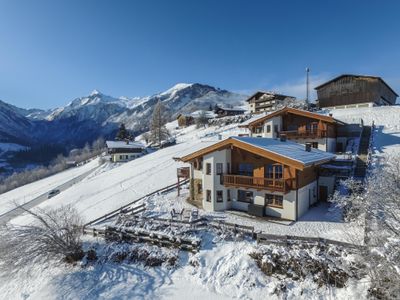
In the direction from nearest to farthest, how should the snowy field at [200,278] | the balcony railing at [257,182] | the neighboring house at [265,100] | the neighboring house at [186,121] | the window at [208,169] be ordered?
the snowy field at [200,278] < the balcony railing at [257,182] < the window at [208,169] < the neighboring house at [265,100] < the neighboring house at [186,121]

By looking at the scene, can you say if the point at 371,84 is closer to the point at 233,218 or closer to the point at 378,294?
the point at 233,218

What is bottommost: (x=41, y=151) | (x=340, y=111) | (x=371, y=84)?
(x=41, y=151)

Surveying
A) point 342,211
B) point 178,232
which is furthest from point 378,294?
point 178,232

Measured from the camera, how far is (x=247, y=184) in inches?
819

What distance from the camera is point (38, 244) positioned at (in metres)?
17.8

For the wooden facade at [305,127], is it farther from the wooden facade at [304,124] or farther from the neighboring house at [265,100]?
the neighboring house at [265,100]

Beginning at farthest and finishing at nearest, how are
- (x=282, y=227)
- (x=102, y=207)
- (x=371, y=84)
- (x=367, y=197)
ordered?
(x=371, y=84) → (x=102, y=207) → (x=282, y=227) → (x=367, y=197)

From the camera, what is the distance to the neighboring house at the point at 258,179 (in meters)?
19.4

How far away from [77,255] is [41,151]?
Result: 16951 centimetres

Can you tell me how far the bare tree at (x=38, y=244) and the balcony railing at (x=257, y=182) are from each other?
13.2m

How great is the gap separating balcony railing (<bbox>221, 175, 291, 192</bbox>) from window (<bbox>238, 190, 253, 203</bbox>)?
5.36ft

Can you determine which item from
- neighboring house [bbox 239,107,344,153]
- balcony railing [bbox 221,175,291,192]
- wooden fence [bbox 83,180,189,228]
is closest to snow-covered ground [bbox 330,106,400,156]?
neighboring house [bbox 239,107,344,153]

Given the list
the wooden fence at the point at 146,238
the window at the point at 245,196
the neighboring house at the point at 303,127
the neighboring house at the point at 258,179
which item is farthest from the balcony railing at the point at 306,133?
the wooden fence at the point at 146,238

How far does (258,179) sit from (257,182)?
0.29 meters
